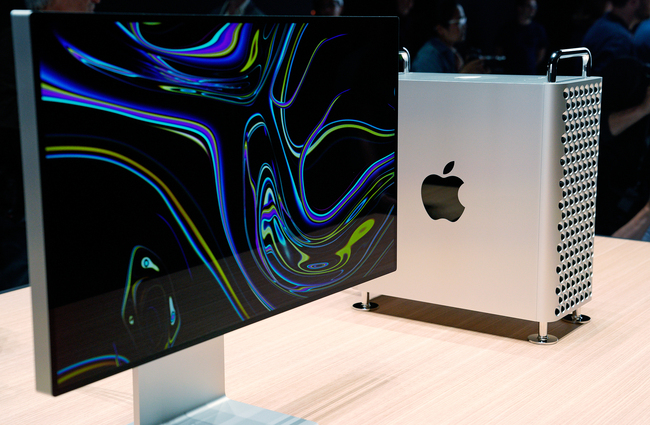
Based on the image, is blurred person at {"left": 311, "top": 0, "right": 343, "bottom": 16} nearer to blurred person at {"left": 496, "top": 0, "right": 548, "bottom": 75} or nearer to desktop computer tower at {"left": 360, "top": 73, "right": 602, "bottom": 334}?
blurred person at {"left": 496, "top": 0, "right": 548, "bottom": 75}

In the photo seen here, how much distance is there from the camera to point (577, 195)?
1627 millimetres

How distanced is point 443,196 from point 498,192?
133 mm

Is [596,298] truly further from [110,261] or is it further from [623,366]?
[110,261]

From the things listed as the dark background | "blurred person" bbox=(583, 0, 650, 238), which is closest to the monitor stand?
the dark background

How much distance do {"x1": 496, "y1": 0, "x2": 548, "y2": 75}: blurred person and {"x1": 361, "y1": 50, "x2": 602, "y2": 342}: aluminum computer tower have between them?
1.68 m

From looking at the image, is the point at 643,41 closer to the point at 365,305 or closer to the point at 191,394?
the point at 365,305

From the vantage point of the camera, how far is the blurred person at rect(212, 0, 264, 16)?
10.3 feet

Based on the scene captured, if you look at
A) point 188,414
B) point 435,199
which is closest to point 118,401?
point 188,414

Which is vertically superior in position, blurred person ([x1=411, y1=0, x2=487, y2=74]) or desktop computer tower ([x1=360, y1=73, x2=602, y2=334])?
blurred person ([x1=411, y1=0, x2=487, y2=74])

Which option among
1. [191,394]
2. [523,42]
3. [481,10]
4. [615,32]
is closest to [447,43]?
[481,10]

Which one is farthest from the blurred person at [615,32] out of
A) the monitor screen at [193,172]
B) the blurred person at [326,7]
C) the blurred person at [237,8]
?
the monitor screen at [193,172]

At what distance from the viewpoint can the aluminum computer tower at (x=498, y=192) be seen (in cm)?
154

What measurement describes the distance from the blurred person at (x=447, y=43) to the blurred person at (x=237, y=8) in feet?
2.80

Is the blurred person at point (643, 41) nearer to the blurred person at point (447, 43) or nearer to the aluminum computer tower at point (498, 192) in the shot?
the blurred person at point (447, 43)
